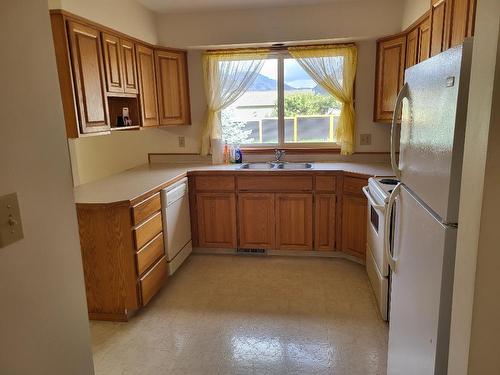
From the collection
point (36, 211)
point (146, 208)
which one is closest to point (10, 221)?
point (36, 211)

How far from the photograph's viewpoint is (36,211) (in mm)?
917

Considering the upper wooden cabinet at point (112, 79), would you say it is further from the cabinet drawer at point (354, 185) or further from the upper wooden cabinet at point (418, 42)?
the upper wooden cabinet at point (418, 42)

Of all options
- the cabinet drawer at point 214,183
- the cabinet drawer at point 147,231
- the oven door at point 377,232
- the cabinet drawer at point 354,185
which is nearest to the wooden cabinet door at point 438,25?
the oven door at point 377,232

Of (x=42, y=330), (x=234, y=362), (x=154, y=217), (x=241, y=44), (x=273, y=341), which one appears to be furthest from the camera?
(x=241, y=44)

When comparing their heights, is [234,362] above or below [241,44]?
below

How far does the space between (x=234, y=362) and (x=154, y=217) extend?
1.23 metres

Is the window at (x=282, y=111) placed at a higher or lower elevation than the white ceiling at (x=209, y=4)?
lower

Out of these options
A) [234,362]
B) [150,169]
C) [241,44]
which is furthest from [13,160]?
[241,44]

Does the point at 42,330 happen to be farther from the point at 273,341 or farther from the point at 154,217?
the point at 154,217

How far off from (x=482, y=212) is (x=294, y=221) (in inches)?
107

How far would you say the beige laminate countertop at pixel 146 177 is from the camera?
2506mm

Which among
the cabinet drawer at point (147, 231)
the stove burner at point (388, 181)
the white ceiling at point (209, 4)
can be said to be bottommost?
the cabinet drawer at point (147, 231)

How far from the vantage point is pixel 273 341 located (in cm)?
229

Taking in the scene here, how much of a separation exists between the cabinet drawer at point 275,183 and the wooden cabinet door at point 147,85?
1015 millimetres
